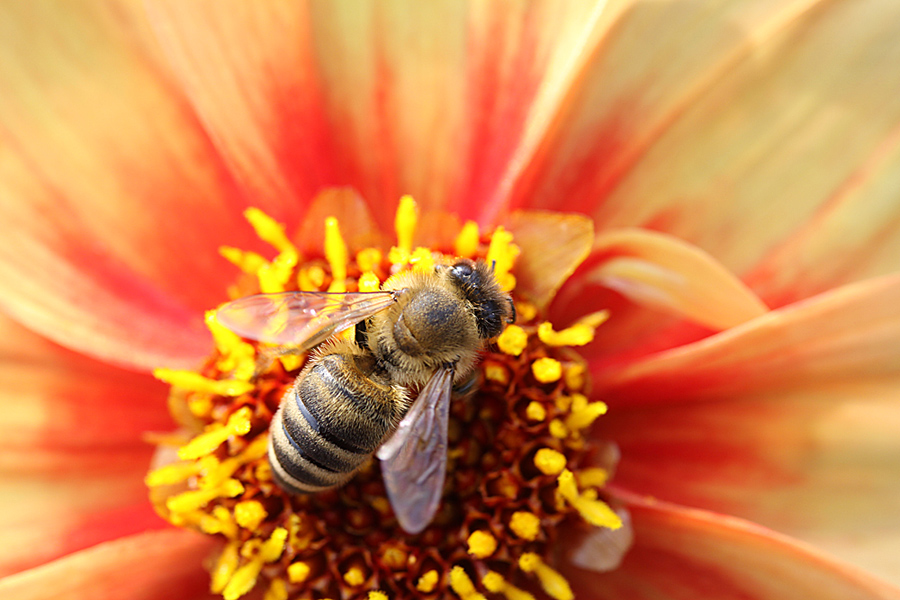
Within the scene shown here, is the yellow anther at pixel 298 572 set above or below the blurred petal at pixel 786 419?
above

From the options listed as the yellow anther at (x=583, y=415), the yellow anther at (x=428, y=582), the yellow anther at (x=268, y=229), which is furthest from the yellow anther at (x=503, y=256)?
the yellow anther at (x=428, y=582)

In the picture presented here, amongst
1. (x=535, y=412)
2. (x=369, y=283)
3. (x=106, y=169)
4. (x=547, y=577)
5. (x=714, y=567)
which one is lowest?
(x=714, y=567)

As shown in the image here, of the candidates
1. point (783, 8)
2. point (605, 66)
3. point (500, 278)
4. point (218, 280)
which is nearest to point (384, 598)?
point (500, 278)

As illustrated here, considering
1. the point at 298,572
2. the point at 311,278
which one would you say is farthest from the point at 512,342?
the point at 298,572

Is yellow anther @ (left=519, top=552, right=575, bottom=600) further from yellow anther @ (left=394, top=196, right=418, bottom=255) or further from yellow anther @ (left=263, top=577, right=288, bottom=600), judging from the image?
yellow anther @ (left=394, top=196, right=418, bottom=255)

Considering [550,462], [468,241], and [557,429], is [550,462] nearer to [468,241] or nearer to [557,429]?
[557,429]

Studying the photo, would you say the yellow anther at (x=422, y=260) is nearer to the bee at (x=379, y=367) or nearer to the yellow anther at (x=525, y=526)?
the bee at (x=379, y=367)
